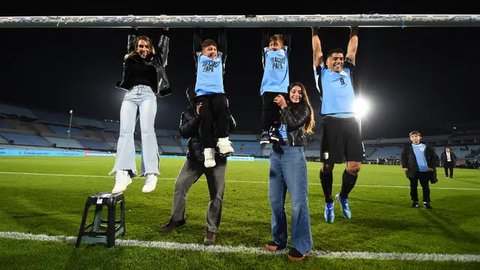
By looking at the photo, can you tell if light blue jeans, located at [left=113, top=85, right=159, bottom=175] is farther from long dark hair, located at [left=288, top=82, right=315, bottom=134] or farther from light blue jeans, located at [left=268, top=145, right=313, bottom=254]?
long dark hair, located at [left=288, top=82, right=315, bottom=134]

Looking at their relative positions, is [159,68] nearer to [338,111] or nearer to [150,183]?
[150,183]

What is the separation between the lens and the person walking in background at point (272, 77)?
4.12m

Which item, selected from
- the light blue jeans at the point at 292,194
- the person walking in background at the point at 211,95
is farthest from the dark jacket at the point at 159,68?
the light blue jeans at the point at 292,194

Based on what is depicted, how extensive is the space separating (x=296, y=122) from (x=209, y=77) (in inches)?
52.0

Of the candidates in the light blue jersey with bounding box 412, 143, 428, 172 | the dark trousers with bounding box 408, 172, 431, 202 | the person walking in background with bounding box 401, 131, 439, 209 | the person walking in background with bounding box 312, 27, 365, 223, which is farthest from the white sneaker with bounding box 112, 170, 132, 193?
the light blue jersey with bounding box 412, 143, 428, 172

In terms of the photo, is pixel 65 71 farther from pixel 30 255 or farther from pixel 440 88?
pixel 440 88

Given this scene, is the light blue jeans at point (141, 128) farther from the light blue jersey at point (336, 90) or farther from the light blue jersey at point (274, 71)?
the light blue jersey at point (336, 90)

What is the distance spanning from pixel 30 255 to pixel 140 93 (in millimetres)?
2468

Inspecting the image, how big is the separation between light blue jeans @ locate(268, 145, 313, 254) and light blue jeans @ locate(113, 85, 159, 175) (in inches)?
64.9

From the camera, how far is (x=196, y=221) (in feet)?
19.7

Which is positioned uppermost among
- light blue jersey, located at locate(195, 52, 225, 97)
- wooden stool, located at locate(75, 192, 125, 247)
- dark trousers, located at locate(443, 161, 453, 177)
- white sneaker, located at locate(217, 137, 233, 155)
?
light blue jersey, located at locate(195, 52, 225, 97)

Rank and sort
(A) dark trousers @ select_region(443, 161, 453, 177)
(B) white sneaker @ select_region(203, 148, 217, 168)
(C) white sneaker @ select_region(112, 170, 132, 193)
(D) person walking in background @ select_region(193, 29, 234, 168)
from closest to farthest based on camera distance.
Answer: (C) white sneaker @ select_region(112, 170, 132, 193)
(B) white sneaker @ select_region(203, 148, 217, 168)
(D) person walking in background @ select_region(193, 29, 234, 168)
(A) dark trousers @ select_region(443, 161, 453, 177)

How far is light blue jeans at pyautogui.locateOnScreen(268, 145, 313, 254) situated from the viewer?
384cm

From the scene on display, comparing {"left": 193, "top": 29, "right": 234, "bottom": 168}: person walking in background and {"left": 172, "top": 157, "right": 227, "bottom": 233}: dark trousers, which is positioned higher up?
{"left": 193, "top": 29, "right": 234, "bottom": 168}: person walking in background
